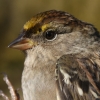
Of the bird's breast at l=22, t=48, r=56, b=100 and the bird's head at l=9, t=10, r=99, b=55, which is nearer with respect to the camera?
the bird's breast at l=22, t=48, r=56, b=100

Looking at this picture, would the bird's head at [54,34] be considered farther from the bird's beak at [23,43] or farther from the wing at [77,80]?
the wing at [77,80]

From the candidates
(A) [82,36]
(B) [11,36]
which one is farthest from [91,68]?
(B) [11,36]

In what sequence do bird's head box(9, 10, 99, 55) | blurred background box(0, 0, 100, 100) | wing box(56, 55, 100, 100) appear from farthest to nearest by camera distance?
1. blurred background box(0, 0, 100, 100)
2. bird's head box(9, 10, 99, 55)
3. wing box(56, 55, 100, 100)

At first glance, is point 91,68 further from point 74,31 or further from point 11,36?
point 11,36

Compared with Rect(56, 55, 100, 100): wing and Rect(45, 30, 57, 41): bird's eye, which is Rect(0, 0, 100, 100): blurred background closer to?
Rect(45, 30, 57, 41): bird's eye

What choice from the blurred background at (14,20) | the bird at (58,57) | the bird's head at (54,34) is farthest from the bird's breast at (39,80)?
the blurred background at (14,20)

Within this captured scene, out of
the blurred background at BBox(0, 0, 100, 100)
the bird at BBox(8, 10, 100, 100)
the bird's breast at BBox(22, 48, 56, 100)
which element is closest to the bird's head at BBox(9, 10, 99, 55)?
the bird at BBox(8, 10, 100, 100)

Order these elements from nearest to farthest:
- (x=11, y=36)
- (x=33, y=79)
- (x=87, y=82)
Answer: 1. (x=87, y=82)
2. (x=33, y=79)
3. (x=11, y=36)

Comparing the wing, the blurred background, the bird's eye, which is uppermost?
the blurred background

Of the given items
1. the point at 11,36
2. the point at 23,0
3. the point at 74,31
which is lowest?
the point at 74,31
